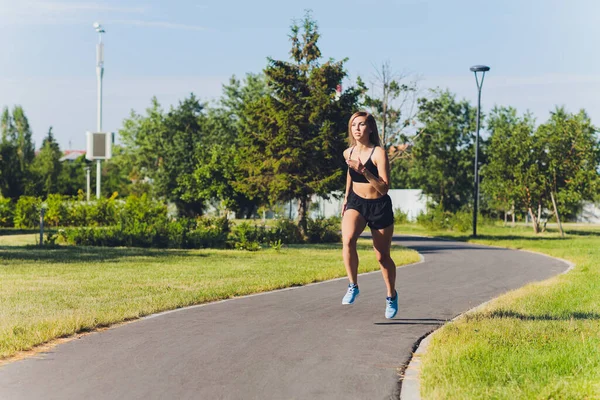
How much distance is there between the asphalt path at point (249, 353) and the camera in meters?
5.33

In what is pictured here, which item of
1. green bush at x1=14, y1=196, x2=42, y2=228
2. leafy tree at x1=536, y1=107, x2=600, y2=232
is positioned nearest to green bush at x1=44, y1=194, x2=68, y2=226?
green bush at x1=14, y1=196, x2=42, y2=228

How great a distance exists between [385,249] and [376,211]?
1.59 ft

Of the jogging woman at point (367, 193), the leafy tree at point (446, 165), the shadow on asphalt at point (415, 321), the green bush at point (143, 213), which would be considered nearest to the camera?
the jogging woman at point (367, 193)

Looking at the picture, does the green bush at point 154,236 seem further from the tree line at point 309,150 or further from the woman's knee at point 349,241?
the woman's knee at point 349,241

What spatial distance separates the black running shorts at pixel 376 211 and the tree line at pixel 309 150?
18403 millimetres

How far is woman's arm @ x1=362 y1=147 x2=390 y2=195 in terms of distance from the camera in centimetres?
750

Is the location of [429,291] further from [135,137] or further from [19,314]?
[135,137]

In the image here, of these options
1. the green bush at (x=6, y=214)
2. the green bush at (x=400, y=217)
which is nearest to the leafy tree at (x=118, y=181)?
the green bush at (x=400, y=217)

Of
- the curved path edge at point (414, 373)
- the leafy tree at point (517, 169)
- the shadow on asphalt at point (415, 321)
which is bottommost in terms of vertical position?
the curved path edge at point (414, 373)

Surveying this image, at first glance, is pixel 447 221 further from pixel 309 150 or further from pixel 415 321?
pixel 415 321

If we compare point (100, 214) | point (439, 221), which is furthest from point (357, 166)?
point (439, 221)

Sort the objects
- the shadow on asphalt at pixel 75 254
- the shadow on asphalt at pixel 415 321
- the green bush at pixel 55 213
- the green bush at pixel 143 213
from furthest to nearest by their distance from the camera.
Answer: the green bush at pixel 55 213
the green bush at pixel 143 213
the shadow on asphalt at pixel 75 254
the shadow on asphalt at pixel 415 321

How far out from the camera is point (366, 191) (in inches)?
306

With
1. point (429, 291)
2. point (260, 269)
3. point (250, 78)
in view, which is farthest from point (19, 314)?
point (250, 78)
